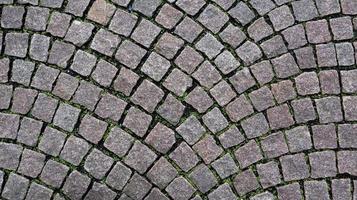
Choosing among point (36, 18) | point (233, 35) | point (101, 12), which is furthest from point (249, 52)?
point (36, 18)

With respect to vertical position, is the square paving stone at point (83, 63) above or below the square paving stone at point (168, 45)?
below

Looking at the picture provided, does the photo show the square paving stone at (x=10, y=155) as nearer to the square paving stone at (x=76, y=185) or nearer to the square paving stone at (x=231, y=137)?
the square paving stone at (x=76, y=185)

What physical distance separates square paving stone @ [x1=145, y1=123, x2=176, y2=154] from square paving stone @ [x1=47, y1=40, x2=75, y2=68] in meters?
0.88

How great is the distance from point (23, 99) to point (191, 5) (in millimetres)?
1535

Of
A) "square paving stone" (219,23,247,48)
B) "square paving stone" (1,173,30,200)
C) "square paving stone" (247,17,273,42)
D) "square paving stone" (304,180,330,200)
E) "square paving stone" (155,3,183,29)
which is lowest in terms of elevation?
"square paving stone" (1,173,30,200)

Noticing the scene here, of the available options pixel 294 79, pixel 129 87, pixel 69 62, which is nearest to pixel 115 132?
pixel 129 87

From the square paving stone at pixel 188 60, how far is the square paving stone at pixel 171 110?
278 millimetres

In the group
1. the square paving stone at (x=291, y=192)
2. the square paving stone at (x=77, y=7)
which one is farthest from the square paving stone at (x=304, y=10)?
the square paving stone at (x=77, y=7)

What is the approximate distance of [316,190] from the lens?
404 cm

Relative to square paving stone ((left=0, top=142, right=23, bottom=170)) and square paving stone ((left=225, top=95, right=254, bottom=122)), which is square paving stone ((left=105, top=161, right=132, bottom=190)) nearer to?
square paving stone ((left=0, top=142, right=23, bottom=170))

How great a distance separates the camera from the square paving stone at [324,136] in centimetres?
412

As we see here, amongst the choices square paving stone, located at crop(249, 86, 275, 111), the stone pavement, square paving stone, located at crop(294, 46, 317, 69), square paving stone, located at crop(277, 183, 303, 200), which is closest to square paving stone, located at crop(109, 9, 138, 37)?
the stone pavement

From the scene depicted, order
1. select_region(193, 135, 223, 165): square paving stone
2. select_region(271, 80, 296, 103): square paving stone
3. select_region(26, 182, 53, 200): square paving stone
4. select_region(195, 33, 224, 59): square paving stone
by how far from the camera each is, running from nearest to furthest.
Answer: select_region(26, 182, 53, 200): square paving stone, select_region(193, 135, 223, 165): square paving stone, select_region(271, 80, 296, 103): square paving stone, select_region(195, 33, 224, 59): square paving stone

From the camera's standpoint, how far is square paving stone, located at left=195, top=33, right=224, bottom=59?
432 centimetres
